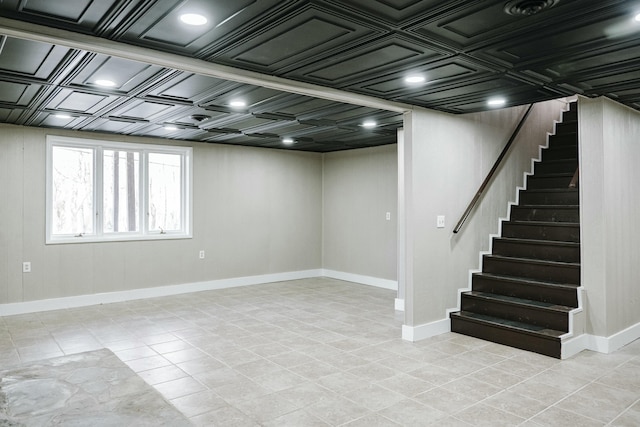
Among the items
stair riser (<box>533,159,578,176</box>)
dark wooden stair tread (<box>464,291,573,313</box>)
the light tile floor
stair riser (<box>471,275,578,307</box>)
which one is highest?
stair riser (<box>533,159,578,176</box>)

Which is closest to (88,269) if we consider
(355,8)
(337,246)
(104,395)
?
(104,395)

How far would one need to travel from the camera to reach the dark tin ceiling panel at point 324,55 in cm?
242

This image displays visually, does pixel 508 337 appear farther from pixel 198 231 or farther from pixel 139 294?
pixel 139 294

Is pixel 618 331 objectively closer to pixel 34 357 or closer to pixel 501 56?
pixel 501 56

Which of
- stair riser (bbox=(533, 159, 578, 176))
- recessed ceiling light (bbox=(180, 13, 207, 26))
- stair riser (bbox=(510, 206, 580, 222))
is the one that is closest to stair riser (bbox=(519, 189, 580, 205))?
stair riser (bbox=(510, 206, 580, 222))

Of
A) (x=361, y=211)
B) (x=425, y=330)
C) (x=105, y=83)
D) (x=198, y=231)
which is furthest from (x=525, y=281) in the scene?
(x=198, y=231)

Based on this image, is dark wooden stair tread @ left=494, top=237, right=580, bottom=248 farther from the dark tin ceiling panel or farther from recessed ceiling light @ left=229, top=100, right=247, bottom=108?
recessed ceiling light @ left=229, top=100, right=247, bottom=108

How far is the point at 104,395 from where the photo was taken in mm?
3277

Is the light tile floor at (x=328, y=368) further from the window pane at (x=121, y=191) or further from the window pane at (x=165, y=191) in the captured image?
the window pane at (x=165, y=191)

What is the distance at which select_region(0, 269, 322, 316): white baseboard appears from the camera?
5930mm

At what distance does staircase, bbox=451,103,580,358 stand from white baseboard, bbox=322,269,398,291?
247 centimetres

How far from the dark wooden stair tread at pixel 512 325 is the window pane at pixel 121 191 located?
486cm

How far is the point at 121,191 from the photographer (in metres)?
6.82

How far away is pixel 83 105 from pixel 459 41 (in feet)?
12.4
